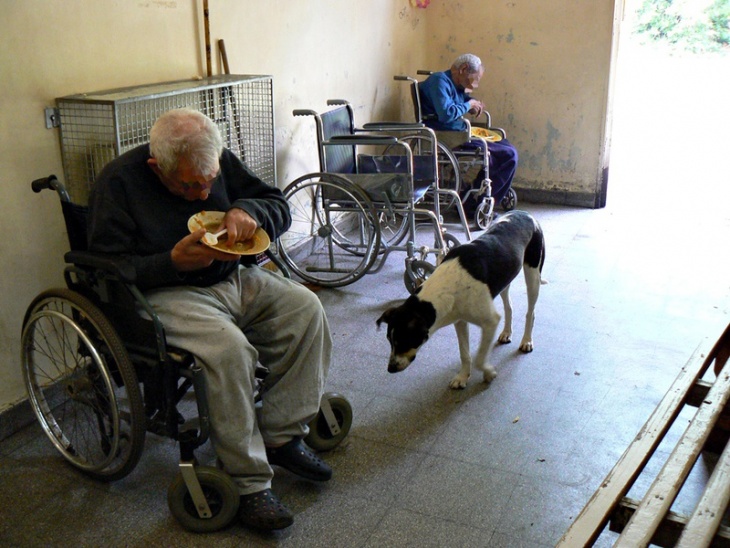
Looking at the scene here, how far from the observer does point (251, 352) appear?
2.02m

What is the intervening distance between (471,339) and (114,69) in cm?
174

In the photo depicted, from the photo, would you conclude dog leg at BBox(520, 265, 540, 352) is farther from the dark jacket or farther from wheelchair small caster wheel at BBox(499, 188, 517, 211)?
wheelchair small caster wheel at BBox(499, 188, 517, 211)

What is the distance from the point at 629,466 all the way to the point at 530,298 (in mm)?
1354

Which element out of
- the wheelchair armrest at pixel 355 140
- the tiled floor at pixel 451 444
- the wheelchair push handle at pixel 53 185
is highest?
the wheelchair push handle at pixel 53 185

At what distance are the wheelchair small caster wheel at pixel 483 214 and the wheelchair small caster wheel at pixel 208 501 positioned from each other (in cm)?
290

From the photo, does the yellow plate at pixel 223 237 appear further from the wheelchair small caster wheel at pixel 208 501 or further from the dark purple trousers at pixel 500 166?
the dark purple trousers at pixel 500 166

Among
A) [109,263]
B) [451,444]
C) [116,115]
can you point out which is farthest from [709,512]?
[116,115]

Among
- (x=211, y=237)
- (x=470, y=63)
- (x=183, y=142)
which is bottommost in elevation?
(x=211, y=237)

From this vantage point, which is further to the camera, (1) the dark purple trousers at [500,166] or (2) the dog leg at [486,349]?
(1) the dark purple trousers at [500,166]

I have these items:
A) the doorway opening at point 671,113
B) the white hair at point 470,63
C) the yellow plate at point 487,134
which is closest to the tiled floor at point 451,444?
the yellow plate at point 487,134

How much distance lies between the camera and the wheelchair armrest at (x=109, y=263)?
1931mm

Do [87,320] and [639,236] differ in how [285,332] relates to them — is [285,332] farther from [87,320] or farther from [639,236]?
[639,236]

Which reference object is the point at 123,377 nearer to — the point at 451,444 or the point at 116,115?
the point at 116,115

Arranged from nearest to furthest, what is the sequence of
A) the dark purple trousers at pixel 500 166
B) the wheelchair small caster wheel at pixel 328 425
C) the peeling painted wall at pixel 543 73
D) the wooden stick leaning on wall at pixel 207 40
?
the wheelchair small caster wheel at pixel 328 425 < the wooden stick leaning on wall at pixel 207 40 < the dark purple trousers at pixel 500 166 < the peeling painted wall at pixel 543 73
